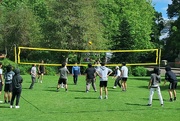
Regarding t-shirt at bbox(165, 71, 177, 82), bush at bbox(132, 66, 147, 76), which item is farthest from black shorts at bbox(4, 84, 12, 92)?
bush at bbox(132, 66, 147, 76)

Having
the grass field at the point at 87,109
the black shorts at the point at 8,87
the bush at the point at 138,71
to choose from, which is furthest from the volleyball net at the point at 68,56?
the black shorts at the point at 8,87

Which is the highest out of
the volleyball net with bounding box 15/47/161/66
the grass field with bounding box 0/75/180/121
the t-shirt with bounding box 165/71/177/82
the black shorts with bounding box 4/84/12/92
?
the volleyball net with bounding box 15/47/161/66

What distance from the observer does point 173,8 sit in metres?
72.4

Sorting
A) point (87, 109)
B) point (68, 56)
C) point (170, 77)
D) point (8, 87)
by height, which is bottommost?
point (87, 109)

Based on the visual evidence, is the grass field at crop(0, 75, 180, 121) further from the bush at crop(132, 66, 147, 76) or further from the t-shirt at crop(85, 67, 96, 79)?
the bush at crop(132, 66, 147, 76)

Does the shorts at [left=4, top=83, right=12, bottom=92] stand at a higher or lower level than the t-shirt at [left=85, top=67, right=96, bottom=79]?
lower

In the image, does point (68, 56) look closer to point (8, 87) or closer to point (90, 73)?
point (90, 73)

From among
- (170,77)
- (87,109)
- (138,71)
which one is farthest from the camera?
(138,71)

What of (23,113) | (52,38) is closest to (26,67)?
(52,38)

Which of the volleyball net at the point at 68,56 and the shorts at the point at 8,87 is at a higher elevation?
the volleyball net at the point at 68,56

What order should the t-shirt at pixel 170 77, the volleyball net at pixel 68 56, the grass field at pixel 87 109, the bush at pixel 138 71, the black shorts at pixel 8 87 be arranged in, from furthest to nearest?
the volleyball net at pixel 68 56 → the bush at pixel 138 71 → the t-shirt at pixel 170 77 → the black shorts at pixel 8 87 → the grass field at pixel 87 109

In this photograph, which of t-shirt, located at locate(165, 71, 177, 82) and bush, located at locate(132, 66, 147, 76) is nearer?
t-shirt, located at locate(165, 71, 177, 82)

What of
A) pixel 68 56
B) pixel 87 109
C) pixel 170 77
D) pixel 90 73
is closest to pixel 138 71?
pixel 68 56

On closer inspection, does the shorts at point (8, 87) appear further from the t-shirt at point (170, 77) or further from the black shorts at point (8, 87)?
the t-shirt at point (170, 77)
